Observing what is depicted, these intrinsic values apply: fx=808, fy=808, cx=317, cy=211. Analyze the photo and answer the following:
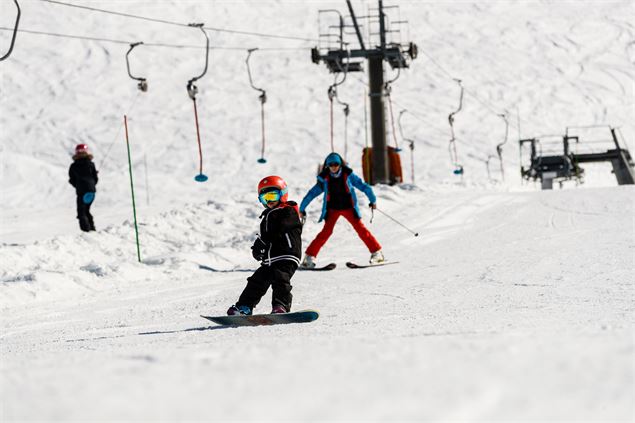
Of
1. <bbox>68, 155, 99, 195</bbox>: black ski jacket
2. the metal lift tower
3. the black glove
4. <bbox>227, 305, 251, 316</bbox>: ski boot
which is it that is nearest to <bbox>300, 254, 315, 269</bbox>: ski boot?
the black glove

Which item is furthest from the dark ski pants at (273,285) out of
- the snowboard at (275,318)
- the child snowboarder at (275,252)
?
the snowboard at (275,318)

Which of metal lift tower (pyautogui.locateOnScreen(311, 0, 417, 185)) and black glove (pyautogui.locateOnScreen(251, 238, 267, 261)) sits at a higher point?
metal lift tower (pyautogui.locateOnScreen(311, 0, 417, 185))

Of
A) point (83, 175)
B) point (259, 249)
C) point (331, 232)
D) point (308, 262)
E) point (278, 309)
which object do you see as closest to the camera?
point (278, 309)

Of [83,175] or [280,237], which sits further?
[83,175]

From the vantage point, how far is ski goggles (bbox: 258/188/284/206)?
6.51 meters

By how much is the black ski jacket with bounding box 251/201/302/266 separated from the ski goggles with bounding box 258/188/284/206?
0.23ft

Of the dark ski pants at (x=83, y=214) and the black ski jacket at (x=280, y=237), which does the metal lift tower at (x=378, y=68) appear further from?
the black ski jacket at (x=280, y=237)

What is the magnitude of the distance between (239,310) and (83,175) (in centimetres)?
870

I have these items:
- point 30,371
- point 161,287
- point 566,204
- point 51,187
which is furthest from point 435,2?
point 30,371

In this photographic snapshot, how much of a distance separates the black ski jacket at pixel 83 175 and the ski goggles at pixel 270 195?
8175mm

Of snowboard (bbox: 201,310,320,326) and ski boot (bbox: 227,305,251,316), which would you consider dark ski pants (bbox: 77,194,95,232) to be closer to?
ski boot (bbox: 227,305,251,316)

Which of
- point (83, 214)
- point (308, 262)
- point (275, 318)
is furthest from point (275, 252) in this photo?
point (83, 214)

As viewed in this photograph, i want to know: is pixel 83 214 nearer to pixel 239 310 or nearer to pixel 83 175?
pixel 83 175

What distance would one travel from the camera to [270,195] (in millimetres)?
6516
